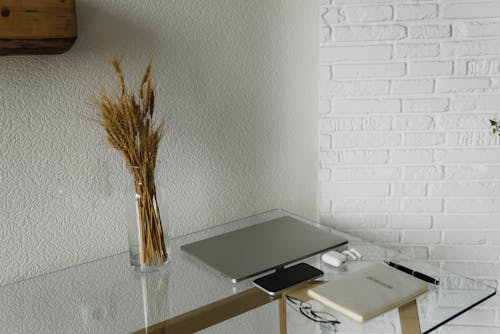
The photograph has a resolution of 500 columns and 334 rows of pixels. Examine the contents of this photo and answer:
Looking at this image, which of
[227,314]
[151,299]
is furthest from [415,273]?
[151,299]

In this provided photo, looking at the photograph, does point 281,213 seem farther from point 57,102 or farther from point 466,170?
point 57,102

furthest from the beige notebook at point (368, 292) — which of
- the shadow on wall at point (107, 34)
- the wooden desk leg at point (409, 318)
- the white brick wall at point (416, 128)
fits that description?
the shadow on wall at point (107, 34)

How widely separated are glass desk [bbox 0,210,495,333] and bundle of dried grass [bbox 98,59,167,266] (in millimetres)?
75

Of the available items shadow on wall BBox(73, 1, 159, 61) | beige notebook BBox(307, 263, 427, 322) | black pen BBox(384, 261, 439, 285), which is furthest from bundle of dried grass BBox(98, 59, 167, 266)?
black pen BBox(384, 261, 439, 285)

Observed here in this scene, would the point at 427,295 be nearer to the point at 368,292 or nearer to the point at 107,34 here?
the point at 368,292

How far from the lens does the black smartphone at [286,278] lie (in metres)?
1.12

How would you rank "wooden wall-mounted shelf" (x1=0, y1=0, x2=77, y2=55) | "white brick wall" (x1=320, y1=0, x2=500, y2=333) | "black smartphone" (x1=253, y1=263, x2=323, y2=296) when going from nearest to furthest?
"wooden wall-mounted shelf" (x1=0, y1=0, x2=77, y2=55), "black smartphone" (x1=253, y1=263, x2=323, y2=296), "white brick wall" (x1=320, y1=0, x2=500, y2=333)

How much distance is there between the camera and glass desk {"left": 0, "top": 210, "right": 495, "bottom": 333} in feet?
3.43

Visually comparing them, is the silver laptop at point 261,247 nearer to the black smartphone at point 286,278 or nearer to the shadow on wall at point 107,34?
the black smartphone at point 286,278

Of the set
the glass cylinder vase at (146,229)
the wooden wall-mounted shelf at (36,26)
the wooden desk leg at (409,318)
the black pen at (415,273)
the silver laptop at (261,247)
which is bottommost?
the wooden desk leg at (409,318)

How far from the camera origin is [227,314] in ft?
3.65

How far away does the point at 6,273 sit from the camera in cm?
117

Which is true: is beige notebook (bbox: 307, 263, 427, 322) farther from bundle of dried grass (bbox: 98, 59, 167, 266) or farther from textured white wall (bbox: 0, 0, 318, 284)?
textured white wall (bbox: 0, 0, 318, 284)

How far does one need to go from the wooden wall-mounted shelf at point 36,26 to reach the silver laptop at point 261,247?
56 centimetres
